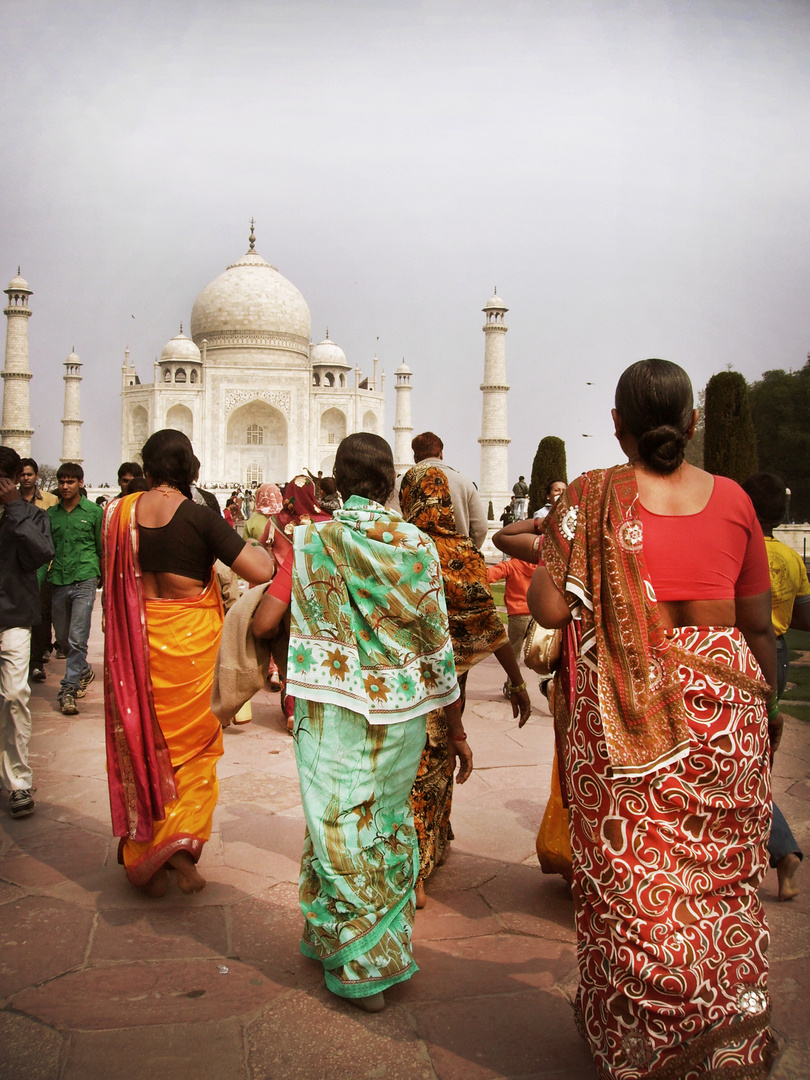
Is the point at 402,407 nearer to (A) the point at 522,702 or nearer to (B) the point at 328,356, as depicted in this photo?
(B) the point at 328,356

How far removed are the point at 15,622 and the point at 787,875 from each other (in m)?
2.90

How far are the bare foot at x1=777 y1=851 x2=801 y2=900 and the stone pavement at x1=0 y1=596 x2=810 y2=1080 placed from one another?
0.11 ft

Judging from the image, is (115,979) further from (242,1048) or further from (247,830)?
(247,830)

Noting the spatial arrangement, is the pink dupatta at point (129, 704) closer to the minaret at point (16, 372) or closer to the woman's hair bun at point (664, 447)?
the woman's hair bun at point (664, 447)

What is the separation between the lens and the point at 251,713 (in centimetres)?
512

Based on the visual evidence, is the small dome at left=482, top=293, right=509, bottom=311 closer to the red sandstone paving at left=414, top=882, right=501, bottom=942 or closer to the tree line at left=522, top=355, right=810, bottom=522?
the tree line at left=522, top=355, right=810, bottom=522

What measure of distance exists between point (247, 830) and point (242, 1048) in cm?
138

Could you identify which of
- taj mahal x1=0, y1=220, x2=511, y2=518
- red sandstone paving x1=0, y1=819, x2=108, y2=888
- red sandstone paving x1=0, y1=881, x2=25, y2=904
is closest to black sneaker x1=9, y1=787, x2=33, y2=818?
red sandstone paving x1=0, y1=819, x2=108, y2=888

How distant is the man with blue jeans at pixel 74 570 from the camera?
5309mm

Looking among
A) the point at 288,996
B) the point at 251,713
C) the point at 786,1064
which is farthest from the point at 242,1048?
the point at 251,713

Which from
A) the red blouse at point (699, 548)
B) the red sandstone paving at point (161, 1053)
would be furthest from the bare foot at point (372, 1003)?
the red blouse at point (699, 548)

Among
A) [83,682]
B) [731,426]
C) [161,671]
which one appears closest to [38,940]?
[161,671]

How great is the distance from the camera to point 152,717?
107 inches

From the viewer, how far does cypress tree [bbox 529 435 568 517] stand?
16.2 metres
